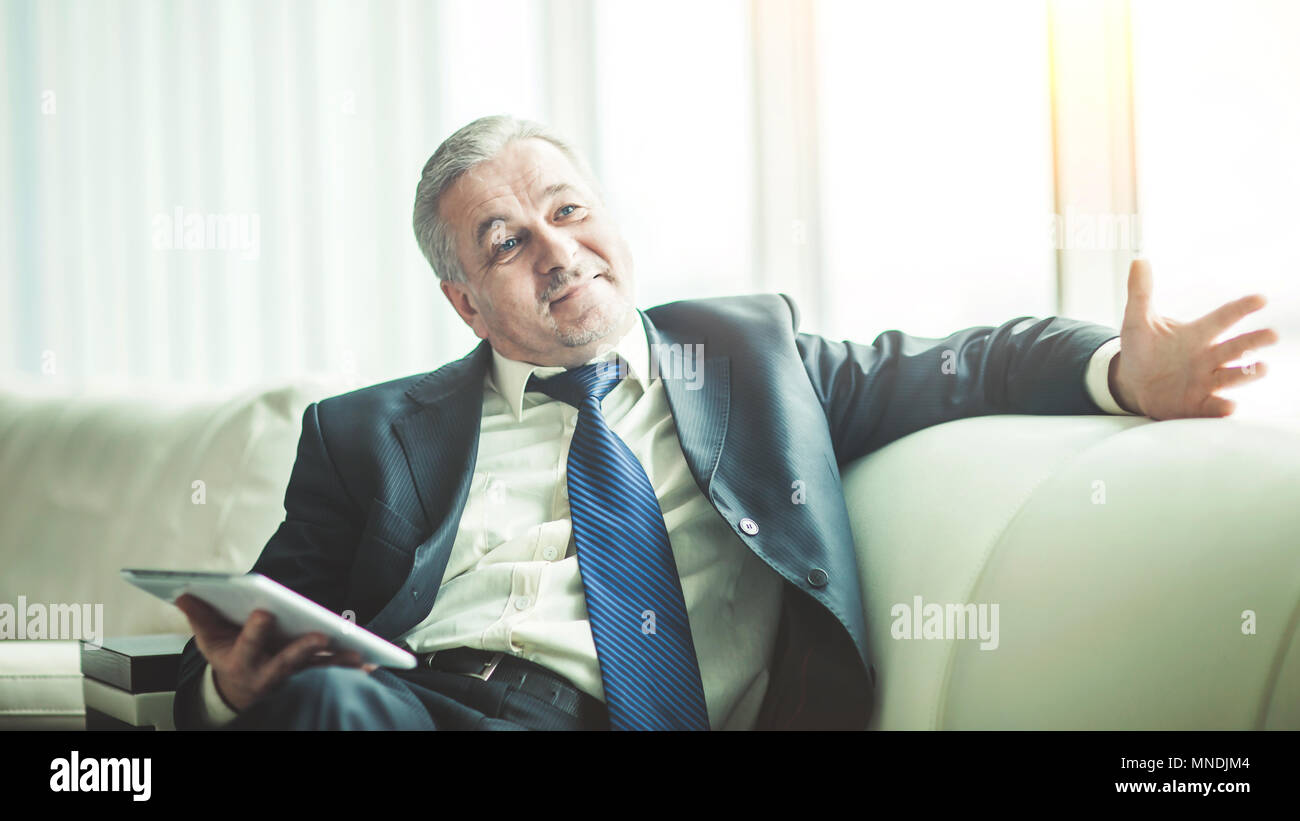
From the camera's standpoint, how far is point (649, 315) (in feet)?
5.60

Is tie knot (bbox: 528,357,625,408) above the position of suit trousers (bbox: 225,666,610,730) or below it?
above

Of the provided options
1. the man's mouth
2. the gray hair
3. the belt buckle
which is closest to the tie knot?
the man's mouth

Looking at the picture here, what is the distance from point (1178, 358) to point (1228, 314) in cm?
7

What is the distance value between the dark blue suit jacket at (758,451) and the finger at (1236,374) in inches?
7.0

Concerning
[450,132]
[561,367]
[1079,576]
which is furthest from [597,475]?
[450,132]

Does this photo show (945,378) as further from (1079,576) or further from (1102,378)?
(1079,576)

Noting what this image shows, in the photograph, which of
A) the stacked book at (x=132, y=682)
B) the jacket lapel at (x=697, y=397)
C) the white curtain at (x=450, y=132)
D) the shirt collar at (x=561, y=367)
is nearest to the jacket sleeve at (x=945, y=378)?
the jacket lapel at (x=697, y=397)

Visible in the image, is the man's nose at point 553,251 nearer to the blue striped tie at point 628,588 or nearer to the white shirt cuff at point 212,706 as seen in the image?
the blue striped tie at point 628,588

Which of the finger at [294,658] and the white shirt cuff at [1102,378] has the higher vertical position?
the white shirt cuff at [1102,378]

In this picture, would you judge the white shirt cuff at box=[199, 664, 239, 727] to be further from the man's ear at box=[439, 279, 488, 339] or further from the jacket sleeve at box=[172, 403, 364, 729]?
the man's ear at box=[439, 279, 488, 339]

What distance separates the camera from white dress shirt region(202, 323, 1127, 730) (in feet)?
4.30

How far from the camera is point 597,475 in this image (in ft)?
4.52

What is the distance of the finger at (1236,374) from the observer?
45.9 inches
